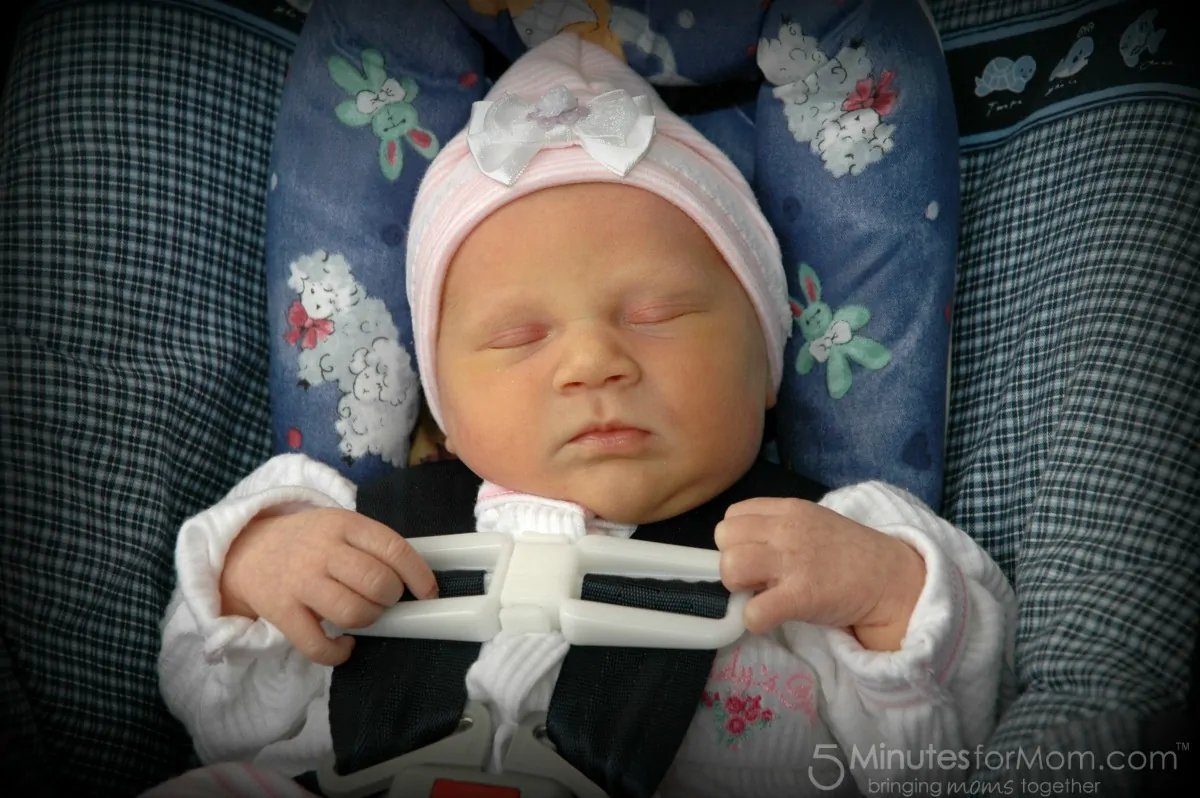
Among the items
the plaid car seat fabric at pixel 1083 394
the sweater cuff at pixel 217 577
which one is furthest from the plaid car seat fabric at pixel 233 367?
the sweater cuff at pixel 217 577

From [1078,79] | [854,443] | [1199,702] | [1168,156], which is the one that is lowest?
[1199,702]

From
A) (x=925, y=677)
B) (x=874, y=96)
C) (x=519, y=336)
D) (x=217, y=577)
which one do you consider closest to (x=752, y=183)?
(x=874, y=96)

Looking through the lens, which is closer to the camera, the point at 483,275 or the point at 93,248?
the point at 483,275

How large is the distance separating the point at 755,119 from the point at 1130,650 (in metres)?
0.79

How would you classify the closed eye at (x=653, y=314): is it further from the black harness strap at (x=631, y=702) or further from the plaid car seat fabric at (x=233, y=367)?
the plaid car seat fabric at (x=233, y=367)

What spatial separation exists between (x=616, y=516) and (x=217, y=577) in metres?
0.43

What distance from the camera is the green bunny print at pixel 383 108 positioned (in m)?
1.42

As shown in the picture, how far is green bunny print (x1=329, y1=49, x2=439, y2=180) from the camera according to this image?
142cm

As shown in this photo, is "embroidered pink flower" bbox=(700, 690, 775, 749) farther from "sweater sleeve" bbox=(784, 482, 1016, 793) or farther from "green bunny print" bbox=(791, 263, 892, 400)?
"green bunny print" bbox=(791, 263, 892, 400)

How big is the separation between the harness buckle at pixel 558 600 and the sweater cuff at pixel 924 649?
0.40ft

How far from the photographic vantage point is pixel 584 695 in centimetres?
110

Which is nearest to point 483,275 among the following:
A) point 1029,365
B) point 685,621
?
point 685,621

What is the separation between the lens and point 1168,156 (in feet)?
4.02

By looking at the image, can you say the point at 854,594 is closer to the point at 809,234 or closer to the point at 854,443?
the point at 854,443
